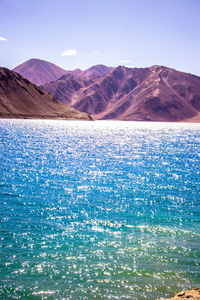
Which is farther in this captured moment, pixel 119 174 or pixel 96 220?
pixel 119 174

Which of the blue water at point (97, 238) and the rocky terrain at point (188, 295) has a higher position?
the rocky terrain at point (188, 295)

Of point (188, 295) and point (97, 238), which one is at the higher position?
point (188, 295)

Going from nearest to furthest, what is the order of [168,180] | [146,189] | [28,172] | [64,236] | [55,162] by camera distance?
[64,236] < [146,189] < [168,180] < [28,172] < [55,162]

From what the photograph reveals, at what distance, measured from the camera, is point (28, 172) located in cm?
3988

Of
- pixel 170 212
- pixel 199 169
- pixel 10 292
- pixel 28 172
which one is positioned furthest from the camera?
pixel 199 169

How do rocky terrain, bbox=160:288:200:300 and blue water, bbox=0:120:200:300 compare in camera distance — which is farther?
blue water, bbox=0:120:200:300

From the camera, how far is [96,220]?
21.4 m

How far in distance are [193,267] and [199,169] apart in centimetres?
3402

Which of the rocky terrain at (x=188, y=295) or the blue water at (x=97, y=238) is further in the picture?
the blue water at (x=97, y=238)

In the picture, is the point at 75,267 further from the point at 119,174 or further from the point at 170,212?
the point at 119,174

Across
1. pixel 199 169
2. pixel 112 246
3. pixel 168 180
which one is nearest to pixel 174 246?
pixel 112 246

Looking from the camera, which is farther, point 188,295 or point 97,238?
point 97,238

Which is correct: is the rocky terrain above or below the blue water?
above

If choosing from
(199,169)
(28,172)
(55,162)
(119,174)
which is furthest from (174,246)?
(55,162)
